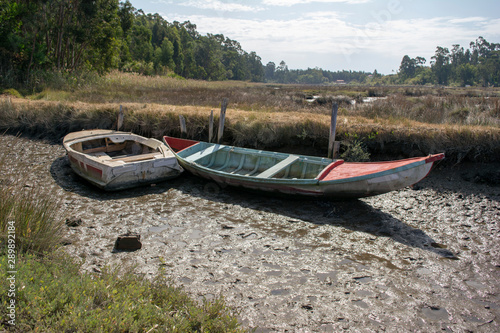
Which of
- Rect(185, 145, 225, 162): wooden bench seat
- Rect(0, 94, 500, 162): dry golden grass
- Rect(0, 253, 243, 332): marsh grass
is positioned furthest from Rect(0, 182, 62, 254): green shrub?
Rect(0, 94, 500, 162): dry golden grass

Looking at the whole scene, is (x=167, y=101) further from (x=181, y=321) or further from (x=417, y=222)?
(x=181, y=321)

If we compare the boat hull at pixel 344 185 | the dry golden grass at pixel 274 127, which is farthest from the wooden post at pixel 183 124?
the boat hull at pixel 344 185

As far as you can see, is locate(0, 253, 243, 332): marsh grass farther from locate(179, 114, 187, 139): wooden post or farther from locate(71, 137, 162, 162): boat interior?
locate(179, 114, 187, 139): wooden post

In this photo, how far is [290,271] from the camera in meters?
5.04

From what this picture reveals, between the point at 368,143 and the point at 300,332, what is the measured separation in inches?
299

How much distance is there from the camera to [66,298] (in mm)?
3057

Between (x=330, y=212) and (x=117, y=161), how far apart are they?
5.40m

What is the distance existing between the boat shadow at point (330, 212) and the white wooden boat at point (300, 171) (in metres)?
0.30

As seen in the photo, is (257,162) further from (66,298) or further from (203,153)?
(66,298)

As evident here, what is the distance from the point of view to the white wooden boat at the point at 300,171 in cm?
683

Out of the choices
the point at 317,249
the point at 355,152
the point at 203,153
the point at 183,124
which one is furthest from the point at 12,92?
the point at 317,249

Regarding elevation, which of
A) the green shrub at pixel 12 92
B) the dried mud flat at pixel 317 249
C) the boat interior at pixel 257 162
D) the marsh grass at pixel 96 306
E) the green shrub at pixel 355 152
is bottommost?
the dried mud flat at pixel 317 249

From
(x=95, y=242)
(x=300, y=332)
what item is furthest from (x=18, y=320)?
(x=95, y=242)

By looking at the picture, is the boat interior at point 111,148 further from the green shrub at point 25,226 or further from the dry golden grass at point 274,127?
the green shrub at point 25,226
